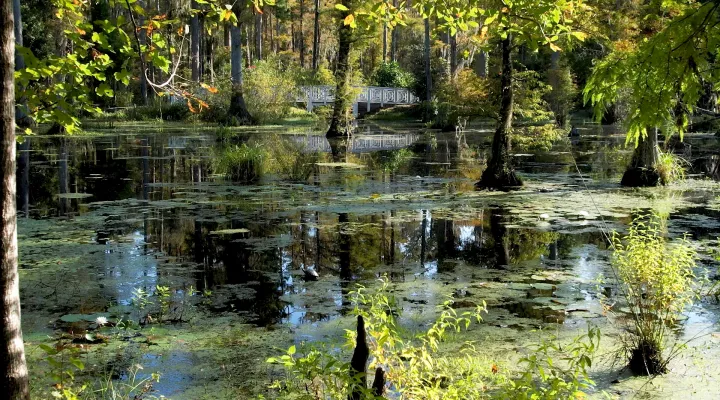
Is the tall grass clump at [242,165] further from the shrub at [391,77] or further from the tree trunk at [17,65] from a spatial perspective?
the shrub at [391,77]

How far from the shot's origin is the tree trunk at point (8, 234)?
270cm

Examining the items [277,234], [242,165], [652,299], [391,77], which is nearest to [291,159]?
[242,165]

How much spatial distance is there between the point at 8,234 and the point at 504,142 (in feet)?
33.8

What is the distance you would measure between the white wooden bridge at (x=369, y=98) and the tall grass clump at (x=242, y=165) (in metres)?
26.4

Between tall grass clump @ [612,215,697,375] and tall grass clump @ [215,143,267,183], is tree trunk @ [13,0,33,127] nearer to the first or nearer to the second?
tall grass clump @ [612,215,697,375]

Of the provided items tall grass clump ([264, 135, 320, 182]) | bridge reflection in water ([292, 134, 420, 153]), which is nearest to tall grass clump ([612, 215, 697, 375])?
tall grass clump ([264, 135, 320, 182])

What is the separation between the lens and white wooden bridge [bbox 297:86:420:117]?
1722 inches

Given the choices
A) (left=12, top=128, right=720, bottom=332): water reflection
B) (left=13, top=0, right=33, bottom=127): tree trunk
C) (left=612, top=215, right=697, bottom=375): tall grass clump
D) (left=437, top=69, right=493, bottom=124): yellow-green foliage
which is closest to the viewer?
(left=13, top=0, right=33, bottom=127): tree trunk

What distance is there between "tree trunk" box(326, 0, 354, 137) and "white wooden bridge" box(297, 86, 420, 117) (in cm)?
1509

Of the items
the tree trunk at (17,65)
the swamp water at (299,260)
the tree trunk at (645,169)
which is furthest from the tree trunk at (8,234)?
the tree trunk at (645,169)

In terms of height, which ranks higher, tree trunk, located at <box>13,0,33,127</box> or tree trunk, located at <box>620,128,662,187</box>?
tree trunk, located at <box>13,0,33,127</box>

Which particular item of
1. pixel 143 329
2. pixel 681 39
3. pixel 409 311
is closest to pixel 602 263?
pixel 409 311

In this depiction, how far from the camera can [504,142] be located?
12281mm

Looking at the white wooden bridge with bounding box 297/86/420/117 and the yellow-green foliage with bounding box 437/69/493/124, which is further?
A: the white wooden bridge with bounding box 297/86/420/117
